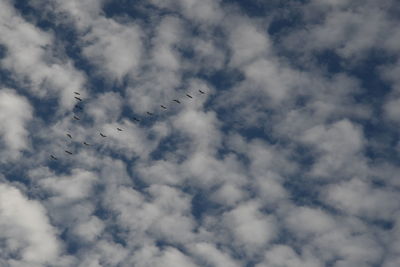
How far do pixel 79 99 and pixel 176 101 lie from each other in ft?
107

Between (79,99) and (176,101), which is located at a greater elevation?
(176,101)

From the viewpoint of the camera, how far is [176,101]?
3211 inches

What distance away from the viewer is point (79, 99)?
80938mm
